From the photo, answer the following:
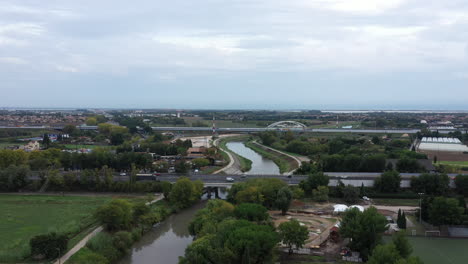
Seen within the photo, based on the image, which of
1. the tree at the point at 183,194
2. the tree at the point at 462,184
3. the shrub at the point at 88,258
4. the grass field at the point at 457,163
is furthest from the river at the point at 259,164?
the shrub at the point at 88,258

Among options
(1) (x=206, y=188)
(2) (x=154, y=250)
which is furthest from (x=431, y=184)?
(2) (x=154, y=250)

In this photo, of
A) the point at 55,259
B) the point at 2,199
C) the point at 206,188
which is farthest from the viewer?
the point at 206,188

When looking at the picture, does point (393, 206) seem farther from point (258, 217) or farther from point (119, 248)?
point (119, 248)

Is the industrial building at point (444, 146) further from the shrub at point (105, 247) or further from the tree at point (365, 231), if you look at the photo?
the shrub at point (105, 247)

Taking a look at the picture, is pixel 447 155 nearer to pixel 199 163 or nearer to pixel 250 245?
pixel 199 163

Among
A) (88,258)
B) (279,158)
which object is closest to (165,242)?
(88,258)

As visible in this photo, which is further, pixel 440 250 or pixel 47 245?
pixel 440 250
